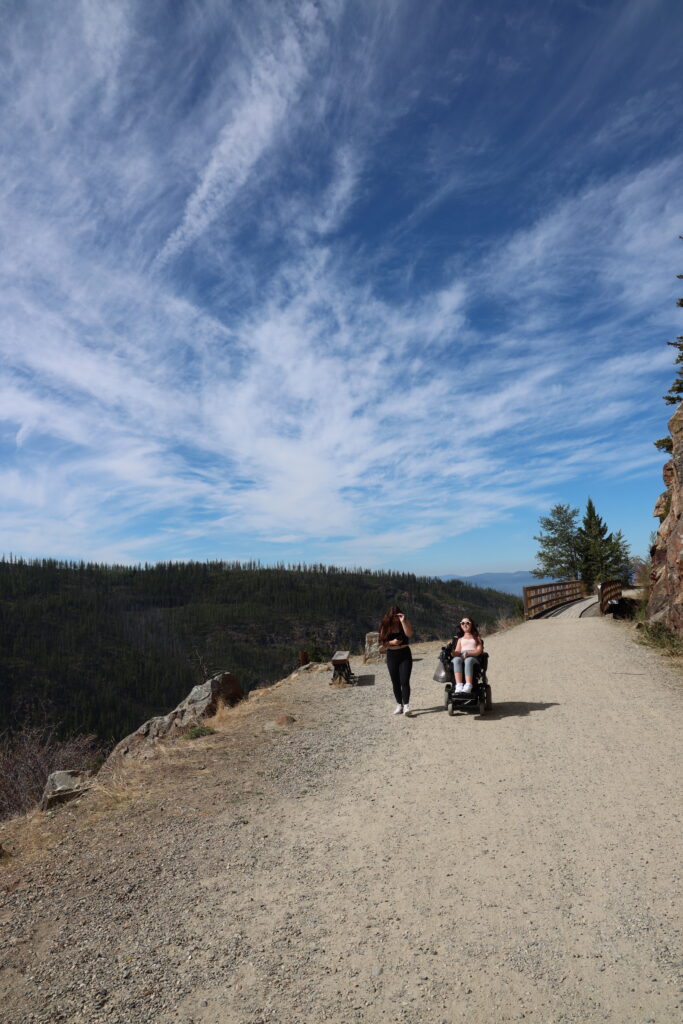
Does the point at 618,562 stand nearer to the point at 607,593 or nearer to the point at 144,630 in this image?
the point at 607,593

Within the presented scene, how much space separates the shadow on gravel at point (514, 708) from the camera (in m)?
9.37

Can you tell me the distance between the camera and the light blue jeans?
9398 millimetres

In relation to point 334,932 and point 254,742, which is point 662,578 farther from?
point 334,932

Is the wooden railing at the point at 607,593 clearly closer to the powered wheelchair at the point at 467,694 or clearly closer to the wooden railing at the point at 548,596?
the wooden railing at the point at 548,596

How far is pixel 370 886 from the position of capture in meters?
4.56

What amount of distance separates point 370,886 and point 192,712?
31.0ft

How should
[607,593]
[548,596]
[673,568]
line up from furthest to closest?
1. [548,596]
2. [607,593]
3. [673,568]

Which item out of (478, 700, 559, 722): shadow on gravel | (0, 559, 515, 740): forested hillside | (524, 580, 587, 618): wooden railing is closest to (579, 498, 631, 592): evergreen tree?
(524, 580, 587, 618): wooden railing

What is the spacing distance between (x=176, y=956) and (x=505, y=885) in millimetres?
2490

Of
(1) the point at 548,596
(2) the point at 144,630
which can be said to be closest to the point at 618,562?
(1) the point at 548,596

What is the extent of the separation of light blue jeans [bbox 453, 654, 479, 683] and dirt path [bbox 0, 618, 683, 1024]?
3.10 ft

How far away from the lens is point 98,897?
4664 millimetres

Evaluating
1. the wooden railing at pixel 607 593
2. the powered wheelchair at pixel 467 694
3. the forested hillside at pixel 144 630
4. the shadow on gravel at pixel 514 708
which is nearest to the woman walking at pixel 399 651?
the powered wheelchair at pixel 467 694

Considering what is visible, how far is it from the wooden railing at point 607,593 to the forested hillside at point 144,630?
5899cm
